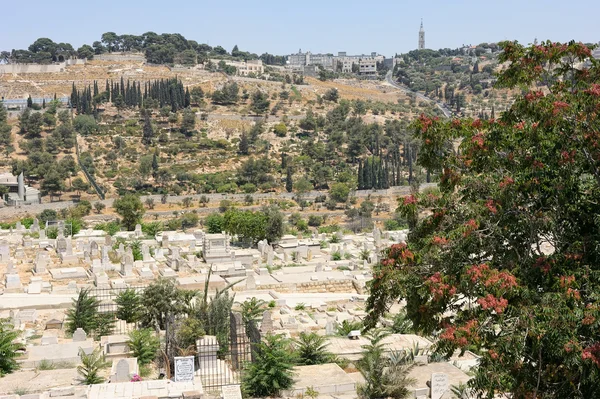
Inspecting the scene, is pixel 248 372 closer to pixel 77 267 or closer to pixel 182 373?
pixel 182 373

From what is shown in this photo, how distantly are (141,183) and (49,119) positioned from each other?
19661 millimetres

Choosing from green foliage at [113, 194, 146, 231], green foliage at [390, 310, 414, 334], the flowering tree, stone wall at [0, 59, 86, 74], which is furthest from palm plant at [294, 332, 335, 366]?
stone wall at [0, 59, 86, 74]

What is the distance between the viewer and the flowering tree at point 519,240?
27.5 feet

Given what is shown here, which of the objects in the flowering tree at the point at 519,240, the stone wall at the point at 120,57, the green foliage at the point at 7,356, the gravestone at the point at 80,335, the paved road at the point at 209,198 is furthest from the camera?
the stone wall at the point at 120,57

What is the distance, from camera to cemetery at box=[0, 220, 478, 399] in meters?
12.8

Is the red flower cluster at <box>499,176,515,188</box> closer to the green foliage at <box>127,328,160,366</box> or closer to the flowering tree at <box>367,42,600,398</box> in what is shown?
the flowering tree at <box>367,42,600,398</box>

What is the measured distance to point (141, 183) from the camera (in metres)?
64.0

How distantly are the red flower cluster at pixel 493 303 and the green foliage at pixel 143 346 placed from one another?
8.06m

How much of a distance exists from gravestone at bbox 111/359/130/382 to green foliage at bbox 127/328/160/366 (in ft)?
5.27

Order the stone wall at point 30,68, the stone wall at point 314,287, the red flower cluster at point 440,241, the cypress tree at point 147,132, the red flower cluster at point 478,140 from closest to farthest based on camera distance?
1. the red flower cluster at point 440,241
2. the red flower cluster at point 478,140
3. the stone wall at point 314,287
4. the cypress tree at point 147,132
5. the stone wall at point 30,68

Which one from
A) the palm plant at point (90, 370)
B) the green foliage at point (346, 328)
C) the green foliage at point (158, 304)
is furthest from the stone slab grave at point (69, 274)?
the palm plant at point (90, 370)

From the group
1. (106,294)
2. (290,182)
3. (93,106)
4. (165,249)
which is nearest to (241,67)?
(93,106)

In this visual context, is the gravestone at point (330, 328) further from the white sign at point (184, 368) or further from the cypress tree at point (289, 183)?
the cypress tree at point (289, 183)

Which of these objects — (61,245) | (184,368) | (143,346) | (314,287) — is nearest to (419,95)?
(61,245)
